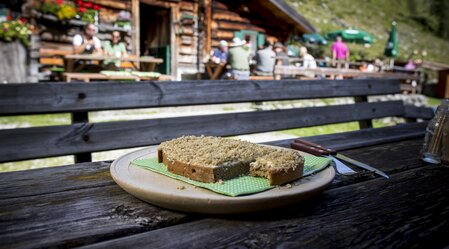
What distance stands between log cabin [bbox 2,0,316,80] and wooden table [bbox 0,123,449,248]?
897cm

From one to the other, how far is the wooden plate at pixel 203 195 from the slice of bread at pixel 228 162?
39mm

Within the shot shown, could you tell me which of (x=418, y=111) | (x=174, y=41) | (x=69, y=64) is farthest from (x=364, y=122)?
(x=174, y=41)

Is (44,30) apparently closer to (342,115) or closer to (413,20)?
(342,115)

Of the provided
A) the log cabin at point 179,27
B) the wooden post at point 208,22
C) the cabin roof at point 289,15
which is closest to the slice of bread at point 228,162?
the log cabin at point 179,27

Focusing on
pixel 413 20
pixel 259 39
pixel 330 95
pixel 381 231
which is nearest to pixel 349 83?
pixel 330 95

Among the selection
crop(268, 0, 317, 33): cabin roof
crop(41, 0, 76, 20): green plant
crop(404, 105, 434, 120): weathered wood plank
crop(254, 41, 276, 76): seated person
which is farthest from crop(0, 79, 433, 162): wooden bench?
crop(268, 0, 317, 33): cabin roof

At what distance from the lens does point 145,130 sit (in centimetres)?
235

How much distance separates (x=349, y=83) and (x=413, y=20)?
4055cm

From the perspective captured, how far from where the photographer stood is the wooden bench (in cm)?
199

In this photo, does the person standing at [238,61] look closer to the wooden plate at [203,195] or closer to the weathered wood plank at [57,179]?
the weathered wood plank at [57,179]

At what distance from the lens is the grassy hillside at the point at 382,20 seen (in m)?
29.6

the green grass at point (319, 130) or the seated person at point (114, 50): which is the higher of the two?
the seated person at point (114, 50)

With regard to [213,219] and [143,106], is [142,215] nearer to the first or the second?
[213,219]

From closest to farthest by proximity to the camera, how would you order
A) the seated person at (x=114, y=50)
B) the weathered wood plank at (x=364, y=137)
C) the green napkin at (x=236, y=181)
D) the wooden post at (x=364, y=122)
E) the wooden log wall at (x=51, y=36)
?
the green napkin at (x=236, y=181) < the weathered wood plank at (x=364, y=137) < the wooden post at (x=364, y=122) < the seated person at (x=114, y=50) < the wooden log wall at (x=51, y=36)
